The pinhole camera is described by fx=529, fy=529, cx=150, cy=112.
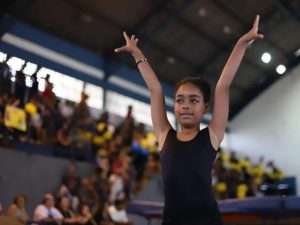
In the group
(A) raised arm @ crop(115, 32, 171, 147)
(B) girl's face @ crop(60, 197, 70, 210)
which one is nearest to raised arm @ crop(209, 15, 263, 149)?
(A) raised arm @ crop(115, 32, 171, 147)

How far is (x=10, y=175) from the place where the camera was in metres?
6.69

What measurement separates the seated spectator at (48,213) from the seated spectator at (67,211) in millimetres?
90

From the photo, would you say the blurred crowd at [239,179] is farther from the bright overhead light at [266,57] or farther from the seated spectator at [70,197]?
the seated spectator at [70,197]

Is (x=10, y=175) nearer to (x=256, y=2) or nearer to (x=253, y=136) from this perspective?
(x=256, y=2)

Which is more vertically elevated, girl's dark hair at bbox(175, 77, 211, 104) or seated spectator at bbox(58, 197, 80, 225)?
girl's dark hair at bbox(175, 77, 211, 104)

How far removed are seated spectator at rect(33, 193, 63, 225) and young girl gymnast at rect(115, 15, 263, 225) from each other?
14.0 feet

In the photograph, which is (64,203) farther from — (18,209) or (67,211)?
(18,209)

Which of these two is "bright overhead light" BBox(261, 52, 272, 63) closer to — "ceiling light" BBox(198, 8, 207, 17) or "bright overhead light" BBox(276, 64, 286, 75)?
"bright overhead light" BBox(276, 64, 286, 75)

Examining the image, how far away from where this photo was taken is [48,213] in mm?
6336

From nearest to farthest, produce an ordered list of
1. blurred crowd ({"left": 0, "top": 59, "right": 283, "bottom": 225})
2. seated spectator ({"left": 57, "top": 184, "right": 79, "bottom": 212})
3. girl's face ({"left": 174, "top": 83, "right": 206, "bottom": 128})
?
girl's face ({"left": 174, "top": 83, "right": 206, "bottom": 128}) < blurred crowd ({"left": 0, "top": 59, "right": 283, "bottom": 225}) < seated spectator ({"left": 57, "top": 184, "right": 79, "bottom": 212})

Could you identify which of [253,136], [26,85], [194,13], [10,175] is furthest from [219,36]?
[26,85]

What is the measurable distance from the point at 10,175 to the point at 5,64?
11.0ft

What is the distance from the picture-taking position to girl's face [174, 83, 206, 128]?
1.88 meters

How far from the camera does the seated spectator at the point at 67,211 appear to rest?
640 centimetres
